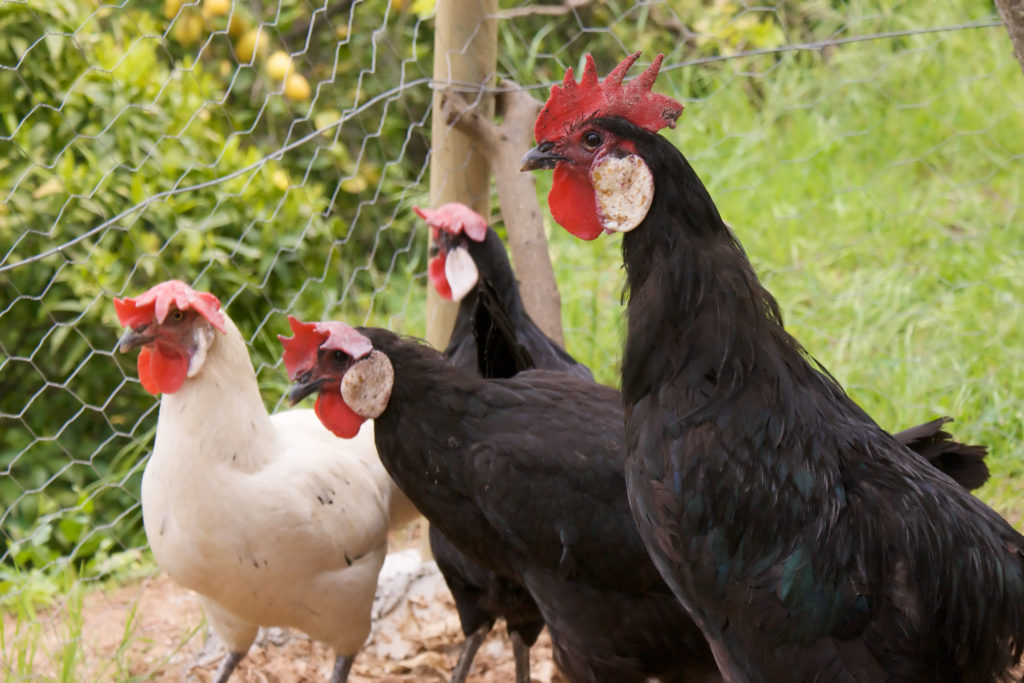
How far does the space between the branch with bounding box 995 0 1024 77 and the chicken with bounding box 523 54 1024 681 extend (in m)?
0.61

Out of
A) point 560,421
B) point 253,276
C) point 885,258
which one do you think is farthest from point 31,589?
point 885,258

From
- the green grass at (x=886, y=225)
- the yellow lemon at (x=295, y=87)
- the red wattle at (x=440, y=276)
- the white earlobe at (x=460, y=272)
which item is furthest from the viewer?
the yellow lemon at (x=295, y=87)

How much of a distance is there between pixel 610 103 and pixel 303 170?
2.96 m

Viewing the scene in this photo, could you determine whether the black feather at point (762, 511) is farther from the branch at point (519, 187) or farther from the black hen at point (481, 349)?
the branch at point (519, 187)

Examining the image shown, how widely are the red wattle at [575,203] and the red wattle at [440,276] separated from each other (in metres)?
1.07

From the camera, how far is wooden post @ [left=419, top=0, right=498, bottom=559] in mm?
2938

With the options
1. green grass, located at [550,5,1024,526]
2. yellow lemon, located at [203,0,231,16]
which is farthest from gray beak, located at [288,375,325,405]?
yellow lemon, located at [203,0,231,16]

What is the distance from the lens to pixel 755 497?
6.01 ft

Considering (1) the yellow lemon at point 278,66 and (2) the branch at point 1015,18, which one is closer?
(2) the branch at point 1015,18

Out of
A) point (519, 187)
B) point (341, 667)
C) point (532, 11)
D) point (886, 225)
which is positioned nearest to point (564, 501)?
point (341, 667)

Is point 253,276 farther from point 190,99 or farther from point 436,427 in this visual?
point 436,427

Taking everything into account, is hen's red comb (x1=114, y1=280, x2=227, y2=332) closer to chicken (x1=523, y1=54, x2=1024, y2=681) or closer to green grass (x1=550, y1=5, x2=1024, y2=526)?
chicken (x1=523, y1=54, x2=1024, y2=681)

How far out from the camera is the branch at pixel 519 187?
2.98 meters

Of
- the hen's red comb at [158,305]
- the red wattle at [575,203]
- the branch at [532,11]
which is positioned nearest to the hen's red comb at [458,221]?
the branch at [532,11]
